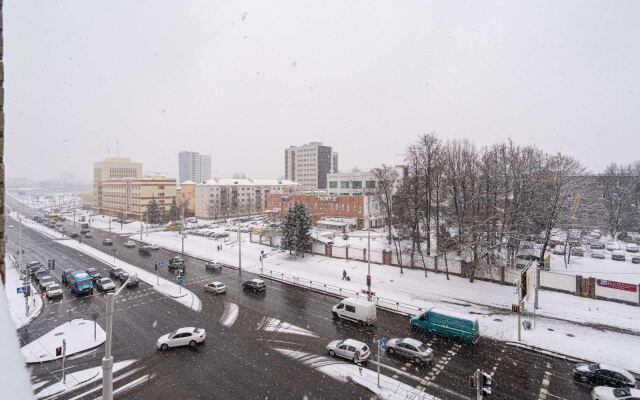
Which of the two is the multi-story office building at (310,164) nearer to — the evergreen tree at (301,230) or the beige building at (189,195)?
the beige building at (189,195)

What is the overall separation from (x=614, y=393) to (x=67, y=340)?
27923 millimetres

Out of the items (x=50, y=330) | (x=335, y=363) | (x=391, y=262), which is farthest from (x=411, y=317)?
(x=50, y=330)

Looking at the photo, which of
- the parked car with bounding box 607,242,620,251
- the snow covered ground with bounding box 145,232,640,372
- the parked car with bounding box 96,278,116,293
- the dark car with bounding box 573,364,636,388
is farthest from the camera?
the parked car with bounding box 607,242,620,251

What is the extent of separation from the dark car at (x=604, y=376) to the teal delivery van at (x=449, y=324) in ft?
16.7

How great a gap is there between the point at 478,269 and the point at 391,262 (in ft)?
30.9

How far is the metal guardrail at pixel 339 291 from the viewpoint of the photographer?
88.5 ft

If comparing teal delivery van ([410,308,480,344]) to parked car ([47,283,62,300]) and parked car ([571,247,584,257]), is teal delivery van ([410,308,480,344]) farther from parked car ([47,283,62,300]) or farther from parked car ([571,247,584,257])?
parked car ([571,247,584,257])

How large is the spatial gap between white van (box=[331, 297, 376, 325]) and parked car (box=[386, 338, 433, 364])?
3.82 m

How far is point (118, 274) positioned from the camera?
36031 millimetres

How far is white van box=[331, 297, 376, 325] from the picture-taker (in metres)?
23.6

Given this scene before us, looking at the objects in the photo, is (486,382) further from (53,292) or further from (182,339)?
(53,292)

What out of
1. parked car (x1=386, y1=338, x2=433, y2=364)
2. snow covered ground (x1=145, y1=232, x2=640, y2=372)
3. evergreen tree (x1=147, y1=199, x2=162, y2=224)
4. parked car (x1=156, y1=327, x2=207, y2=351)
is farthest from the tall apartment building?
parked car (x1=386, y1=338, x2=433, y2=364)

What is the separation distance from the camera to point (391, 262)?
1547 inches

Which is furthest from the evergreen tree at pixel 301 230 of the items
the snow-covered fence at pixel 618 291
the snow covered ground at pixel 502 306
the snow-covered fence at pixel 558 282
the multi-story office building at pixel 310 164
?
the multi-story office building at pixel 310 164
